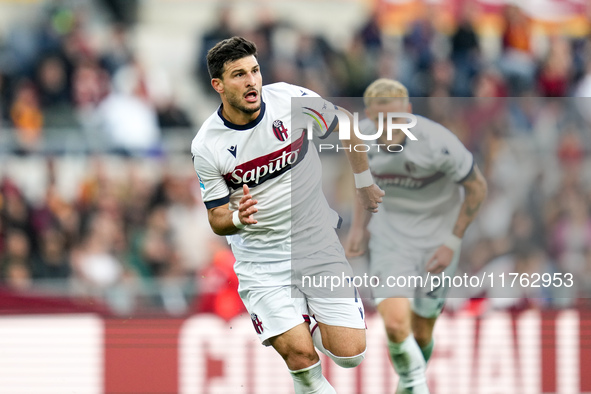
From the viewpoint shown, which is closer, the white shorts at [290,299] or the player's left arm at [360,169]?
the white shorts at [290,299]

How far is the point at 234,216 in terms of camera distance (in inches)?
225

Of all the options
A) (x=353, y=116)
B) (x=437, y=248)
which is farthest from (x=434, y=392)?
(x=353, y=116)

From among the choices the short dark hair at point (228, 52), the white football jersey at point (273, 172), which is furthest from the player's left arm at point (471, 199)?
the short dark hair at point (228, 52)

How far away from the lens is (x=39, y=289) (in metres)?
9.75

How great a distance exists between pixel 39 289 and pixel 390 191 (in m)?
4.40

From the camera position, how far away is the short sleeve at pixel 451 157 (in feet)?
23.0

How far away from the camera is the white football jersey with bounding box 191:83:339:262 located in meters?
5.92

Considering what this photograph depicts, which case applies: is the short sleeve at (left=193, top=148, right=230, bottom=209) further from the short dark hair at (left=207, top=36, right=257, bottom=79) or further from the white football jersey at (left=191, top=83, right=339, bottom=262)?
the short dark hair at (left=207, top=36, right=257, bottom=79)

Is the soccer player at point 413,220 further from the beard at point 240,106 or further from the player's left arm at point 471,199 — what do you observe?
the beard at point 240,106

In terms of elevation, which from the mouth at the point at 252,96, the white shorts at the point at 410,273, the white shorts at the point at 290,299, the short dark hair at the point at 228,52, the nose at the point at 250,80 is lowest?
the white shorts at the point at 290,299

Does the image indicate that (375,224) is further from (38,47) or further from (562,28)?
(562,28)

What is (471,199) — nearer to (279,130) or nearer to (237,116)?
(279,130)

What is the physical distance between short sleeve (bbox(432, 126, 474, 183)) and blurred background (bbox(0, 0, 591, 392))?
0.62 m

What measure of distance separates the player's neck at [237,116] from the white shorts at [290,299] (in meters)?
0.98
